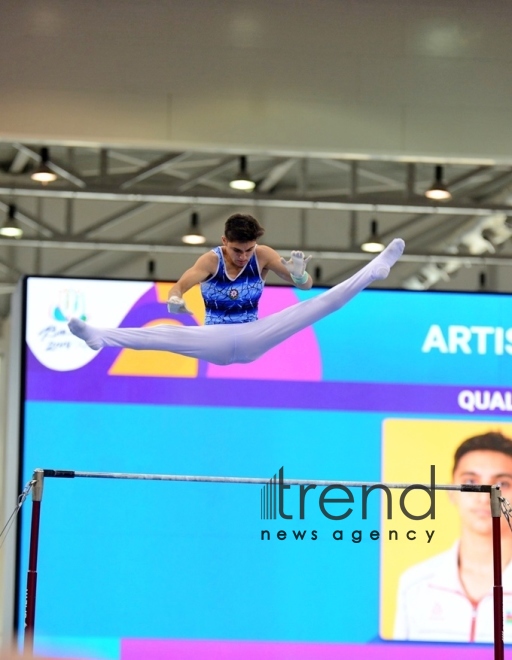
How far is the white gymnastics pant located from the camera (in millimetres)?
5266

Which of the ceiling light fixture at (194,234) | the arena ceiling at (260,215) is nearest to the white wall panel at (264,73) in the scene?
the arena ceiling at (260,215)

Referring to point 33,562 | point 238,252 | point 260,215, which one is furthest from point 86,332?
point 260,215

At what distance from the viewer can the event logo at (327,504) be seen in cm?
854

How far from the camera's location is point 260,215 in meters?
13.0

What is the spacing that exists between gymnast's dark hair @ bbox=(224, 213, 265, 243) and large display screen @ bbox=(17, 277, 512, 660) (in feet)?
11.3

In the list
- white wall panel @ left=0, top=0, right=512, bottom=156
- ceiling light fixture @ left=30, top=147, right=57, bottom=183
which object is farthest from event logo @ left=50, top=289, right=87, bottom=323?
white wall panel @ left=0, top=0, right=512, bottom=156

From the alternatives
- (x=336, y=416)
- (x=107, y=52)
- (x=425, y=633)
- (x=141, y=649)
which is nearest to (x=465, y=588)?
(x=425, y=633)

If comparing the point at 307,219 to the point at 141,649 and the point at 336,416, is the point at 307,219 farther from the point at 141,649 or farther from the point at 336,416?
the point at 141,649

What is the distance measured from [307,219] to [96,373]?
497 cm

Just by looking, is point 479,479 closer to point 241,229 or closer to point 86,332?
point 241,229

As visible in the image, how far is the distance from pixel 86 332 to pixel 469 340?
4.55m

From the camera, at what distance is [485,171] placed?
11.4 metres

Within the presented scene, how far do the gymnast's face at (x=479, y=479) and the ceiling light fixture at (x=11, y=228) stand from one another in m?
4.56

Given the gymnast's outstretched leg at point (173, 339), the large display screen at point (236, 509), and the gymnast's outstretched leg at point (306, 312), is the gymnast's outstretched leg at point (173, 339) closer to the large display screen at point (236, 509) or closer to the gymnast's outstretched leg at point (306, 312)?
the gymnast's outstretched leg at point (306, 312)
